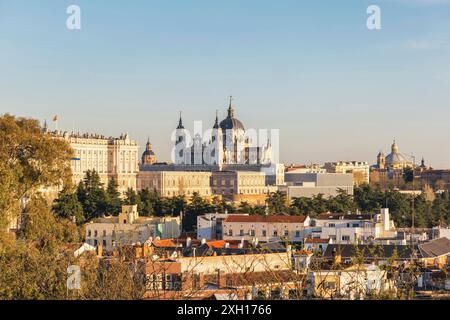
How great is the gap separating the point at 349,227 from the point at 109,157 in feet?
129

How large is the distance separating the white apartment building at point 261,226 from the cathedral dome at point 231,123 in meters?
49.9

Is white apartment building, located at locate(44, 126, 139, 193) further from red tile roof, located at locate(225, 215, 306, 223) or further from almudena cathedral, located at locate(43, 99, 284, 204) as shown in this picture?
red tile roof, located at locate(225, 215, 306, 223)

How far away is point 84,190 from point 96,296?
3410cm

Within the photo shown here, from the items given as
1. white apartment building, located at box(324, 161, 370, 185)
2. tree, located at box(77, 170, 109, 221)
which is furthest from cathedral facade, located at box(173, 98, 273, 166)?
tree, located at box(77, 170, 109, 221)

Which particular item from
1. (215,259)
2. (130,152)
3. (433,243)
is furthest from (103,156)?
(215,259)

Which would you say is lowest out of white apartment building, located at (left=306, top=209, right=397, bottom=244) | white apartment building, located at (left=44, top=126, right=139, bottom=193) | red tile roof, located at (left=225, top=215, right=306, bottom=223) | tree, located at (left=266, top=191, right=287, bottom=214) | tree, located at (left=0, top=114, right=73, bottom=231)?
white apartment building, located at (left=306, top=209, right=397, bottom=244)

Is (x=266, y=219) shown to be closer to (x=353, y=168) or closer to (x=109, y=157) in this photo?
(x=109, y=157)

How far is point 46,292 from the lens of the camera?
8.32 meters

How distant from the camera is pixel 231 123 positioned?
3410 inches

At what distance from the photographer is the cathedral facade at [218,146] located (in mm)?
85312

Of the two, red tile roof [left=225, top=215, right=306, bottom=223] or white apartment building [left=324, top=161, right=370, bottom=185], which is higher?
white apartment building [left=324, top=161, right=370, bottom=185]

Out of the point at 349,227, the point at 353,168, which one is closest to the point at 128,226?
the point at 349,227

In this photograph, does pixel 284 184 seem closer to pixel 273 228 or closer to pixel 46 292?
pixel 273 228

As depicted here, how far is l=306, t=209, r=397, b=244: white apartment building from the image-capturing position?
107 ft
